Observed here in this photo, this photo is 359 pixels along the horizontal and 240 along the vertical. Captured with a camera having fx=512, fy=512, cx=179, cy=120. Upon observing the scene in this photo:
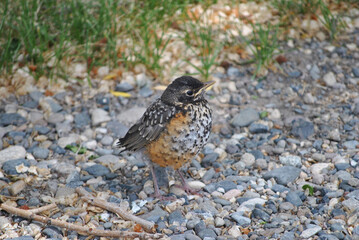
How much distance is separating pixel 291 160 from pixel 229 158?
73 centimetres

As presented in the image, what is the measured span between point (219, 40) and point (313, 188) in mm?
3421

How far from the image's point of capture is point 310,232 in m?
4.58

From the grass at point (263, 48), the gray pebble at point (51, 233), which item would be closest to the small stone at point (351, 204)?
the gray pebble at point (51, 233)

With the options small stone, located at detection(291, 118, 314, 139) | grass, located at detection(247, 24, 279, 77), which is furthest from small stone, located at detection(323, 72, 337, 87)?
small stone, located at detection(291, 118, 314, 139)

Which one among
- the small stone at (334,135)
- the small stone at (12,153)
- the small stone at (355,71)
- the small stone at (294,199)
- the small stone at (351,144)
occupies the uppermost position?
the small stone at (355,71)

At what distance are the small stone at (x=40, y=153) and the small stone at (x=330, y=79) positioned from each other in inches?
155

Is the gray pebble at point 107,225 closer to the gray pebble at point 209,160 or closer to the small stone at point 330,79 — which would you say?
the gray pebble at point 209,160

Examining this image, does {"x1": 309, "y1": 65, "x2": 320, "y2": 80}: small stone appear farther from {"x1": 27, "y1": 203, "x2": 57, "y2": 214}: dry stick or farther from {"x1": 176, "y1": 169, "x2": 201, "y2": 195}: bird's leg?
{"x1": 27, "y1": 203, "x2": 57, "y2": 214}: dry stick

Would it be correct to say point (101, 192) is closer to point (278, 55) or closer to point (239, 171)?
point (239, 171)

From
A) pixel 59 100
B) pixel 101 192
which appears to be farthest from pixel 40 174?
pixel 59 100

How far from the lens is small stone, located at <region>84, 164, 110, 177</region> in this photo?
229 inches

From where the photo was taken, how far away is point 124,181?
5.77 metres

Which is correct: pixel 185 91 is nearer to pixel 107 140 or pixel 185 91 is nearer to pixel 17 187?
pixel 107 140

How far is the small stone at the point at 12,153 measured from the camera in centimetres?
600
